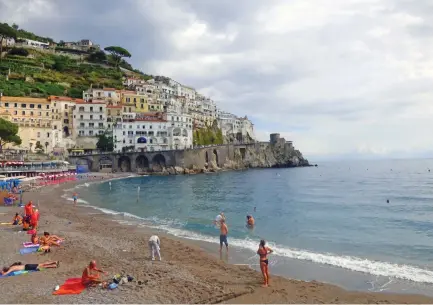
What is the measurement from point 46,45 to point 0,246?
143282mm

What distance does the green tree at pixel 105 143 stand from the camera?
90.1 meters

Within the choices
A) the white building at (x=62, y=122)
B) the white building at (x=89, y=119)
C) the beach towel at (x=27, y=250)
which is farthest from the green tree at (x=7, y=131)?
the beach towel at (x=27, y=250)

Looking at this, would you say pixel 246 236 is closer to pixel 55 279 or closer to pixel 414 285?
pixel 414 285

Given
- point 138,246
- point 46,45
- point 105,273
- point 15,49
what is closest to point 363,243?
point 138,246

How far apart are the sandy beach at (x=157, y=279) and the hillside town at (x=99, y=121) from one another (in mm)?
69832

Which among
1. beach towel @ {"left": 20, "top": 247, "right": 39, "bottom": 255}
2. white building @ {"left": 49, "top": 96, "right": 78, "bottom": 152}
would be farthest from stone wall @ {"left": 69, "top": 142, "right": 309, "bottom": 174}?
beach towel @ {"left": 20, "top": 247, "right": 39, "bottom": 255}

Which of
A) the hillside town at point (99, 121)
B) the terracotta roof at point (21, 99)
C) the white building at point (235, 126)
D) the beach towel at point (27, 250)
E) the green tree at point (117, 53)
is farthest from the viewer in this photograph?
the green tree at point (117, 53)

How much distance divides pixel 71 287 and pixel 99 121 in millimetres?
87090

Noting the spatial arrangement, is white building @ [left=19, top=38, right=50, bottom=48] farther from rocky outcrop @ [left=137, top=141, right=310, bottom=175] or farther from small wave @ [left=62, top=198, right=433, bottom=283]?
small wave @ [left=62, top=198, right=433, bottom=283]

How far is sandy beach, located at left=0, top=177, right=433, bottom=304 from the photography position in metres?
10.4

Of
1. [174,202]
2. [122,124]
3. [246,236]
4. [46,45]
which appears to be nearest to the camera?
[246,236]

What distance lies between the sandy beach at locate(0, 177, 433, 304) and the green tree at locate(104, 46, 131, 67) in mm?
135255

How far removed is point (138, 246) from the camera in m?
17.6

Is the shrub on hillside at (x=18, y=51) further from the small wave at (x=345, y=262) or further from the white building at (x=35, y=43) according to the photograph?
the small wave at (x=345, y=262)
